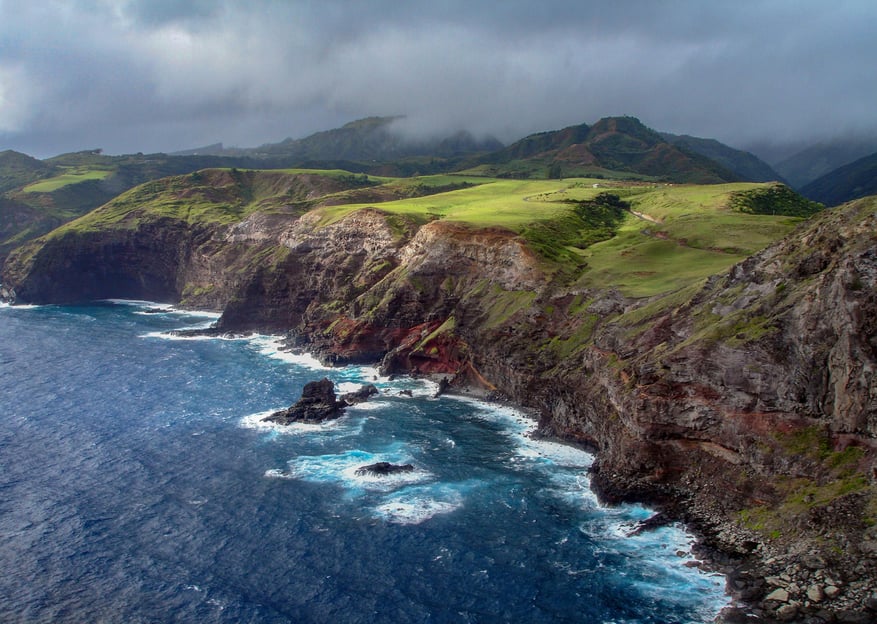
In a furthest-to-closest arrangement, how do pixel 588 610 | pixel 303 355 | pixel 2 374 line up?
pixel 303 355, pixel 2 374, pixel 588 610

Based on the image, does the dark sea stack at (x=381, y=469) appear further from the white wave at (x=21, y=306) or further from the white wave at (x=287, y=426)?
the white wave at (x=21, y=306)

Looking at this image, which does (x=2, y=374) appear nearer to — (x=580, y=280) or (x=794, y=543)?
(x=580, y=280)

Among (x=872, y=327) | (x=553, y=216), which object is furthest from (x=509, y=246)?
(x=872, y=327)

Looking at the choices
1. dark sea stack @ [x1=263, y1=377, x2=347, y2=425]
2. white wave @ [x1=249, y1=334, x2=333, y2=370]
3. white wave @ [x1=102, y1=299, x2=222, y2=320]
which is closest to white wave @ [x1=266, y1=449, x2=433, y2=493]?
dark sea stack @ [x1=263, y1=377, x2=347, y2=425]

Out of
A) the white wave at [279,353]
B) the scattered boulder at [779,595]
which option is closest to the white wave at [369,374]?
the white wave at [279,353]

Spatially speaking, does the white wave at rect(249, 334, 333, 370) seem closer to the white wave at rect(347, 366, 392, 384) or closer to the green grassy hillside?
the white wave at rect(347, 366, 392, 384)
